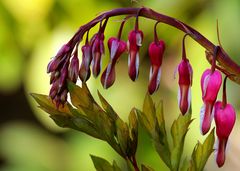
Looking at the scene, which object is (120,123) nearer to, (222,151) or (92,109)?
(92,109)

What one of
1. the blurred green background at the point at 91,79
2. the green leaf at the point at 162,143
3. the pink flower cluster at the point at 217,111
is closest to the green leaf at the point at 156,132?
the green leaf at the point at 162,143

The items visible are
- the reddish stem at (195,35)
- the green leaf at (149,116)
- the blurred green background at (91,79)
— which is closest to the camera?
the reddish stem at (195,35)

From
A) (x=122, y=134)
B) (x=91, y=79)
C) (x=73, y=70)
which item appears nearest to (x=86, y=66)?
(x=73, y=70)

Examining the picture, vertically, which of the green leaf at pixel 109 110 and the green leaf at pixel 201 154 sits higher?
the green leaf at pixel 109 110

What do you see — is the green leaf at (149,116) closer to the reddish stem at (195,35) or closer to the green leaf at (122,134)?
the green leaf at (122,134)

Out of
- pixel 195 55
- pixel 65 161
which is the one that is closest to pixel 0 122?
pixel 65 161

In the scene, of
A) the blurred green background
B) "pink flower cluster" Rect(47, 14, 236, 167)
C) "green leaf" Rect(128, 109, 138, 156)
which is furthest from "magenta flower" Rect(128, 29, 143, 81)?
the blurred green background

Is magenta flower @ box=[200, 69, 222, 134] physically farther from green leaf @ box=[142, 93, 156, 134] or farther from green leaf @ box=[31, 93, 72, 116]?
green leaf @ box=[31, 93, 72, 116]
